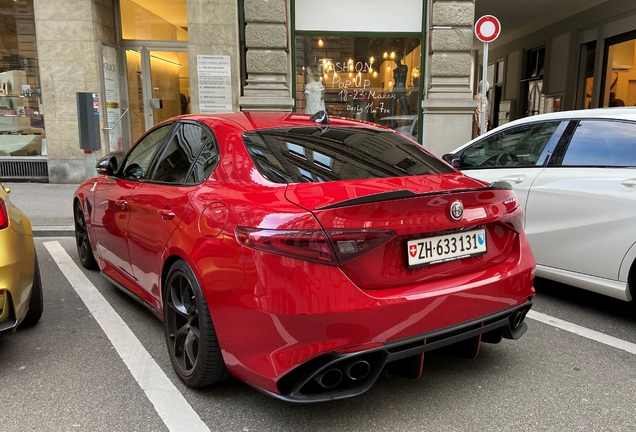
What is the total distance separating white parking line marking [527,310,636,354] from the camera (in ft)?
11.0

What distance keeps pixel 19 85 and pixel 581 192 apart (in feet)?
36.9

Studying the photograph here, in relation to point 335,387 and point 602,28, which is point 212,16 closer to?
point 335,387

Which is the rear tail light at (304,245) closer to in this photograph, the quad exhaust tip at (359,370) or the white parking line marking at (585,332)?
the quad exhaust tip at (359,370)

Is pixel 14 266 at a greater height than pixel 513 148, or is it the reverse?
pixel 513 148

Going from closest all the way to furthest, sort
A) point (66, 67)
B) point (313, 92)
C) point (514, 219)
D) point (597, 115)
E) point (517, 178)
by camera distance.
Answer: point (514, 219)
point (597, 115)
point (517, 178)
point (66, 67)
point (313, 92)

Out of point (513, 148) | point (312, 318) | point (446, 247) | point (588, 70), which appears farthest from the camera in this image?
point (588, 70)

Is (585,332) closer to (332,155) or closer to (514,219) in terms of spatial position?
(514,219)

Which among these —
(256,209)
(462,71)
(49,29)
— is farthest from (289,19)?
(256,209)

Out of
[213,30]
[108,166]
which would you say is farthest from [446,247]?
[213,30]

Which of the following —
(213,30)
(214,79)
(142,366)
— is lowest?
(142,366)

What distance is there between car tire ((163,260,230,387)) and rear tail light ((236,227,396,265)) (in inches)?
23.4

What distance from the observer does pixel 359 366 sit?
2211 millimetres

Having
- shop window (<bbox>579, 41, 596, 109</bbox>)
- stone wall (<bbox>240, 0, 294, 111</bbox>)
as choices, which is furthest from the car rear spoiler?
shop window (<bbox>579, 41, 596, 109</bbox>)

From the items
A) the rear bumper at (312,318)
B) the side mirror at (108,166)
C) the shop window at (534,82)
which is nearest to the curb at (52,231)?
the side mirror at (108,166)
